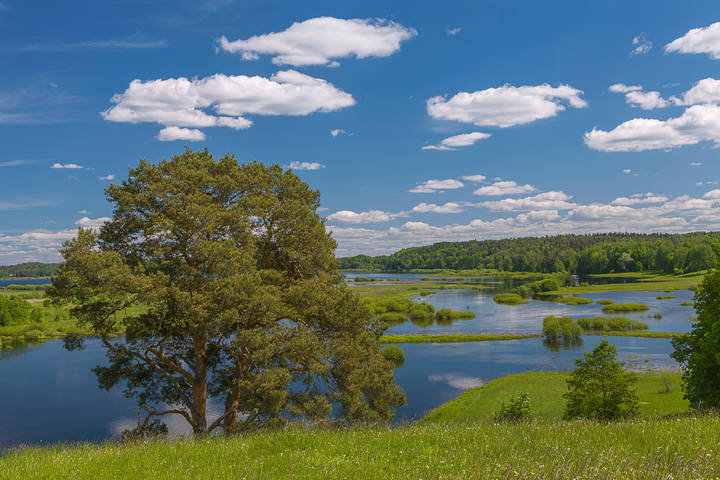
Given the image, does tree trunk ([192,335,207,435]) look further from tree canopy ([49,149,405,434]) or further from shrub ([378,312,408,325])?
shrub ([378,312,408,325])

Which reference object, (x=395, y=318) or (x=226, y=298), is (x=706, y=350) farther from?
(x=395, y=318)

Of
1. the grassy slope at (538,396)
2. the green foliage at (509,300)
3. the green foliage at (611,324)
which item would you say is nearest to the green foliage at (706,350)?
the grassy slope at (538,396)

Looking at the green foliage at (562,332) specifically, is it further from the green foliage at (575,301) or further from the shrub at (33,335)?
the shrub at (33,335)

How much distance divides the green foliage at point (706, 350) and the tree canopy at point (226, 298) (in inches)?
681

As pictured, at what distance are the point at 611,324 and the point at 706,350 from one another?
53.3m

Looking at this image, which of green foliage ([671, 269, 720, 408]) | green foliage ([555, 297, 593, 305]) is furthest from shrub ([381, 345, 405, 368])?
green foliage ([555, 297, 593, 305])

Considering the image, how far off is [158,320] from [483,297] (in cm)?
11410

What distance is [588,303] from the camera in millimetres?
102062

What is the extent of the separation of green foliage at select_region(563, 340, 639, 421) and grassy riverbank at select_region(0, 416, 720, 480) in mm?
21010

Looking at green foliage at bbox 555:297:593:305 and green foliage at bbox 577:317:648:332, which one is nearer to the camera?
green foliage at bbox 577:317:648:332

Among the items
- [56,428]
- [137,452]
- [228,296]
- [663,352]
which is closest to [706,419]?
[137,452]

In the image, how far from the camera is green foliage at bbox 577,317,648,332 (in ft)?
Answer: 230

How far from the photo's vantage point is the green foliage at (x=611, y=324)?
70.1 metres

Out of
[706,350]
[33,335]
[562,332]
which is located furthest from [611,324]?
[33,335]
